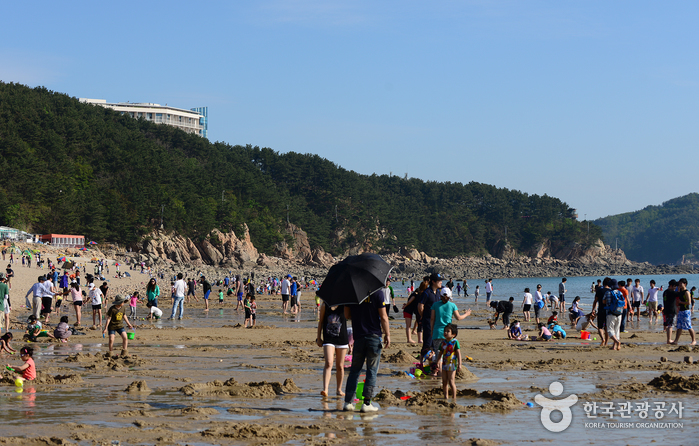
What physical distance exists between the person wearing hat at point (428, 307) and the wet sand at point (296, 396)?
702mm

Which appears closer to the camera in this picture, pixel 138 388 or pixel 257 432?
pixel 257 432

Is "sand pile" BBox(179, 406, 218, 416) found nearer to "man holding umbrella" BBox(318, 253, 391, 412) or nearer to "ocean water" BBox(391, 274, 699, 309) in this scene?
"man holding umbrella" BBox(318, 253, 391, 412)

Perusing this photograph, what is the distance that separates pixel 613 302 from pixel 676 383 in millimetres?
5505

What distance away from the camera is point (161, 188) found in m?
86.6

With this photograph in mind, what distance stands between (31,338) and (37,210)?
6202 centimetres

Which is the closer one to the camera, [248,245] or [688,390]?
[688,390]

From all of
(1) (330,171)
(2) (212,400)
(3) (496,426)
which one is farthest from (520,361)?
(1) (330,171)

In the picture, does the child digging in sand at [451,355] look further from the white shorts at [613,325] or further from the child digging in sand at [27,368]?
the white shorts at [613,325]

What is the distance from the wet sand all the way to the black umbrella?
138 centimetres

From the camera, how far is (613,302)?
1443 cm

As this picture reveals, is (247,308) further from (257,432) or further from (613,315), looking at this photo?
(257,432)

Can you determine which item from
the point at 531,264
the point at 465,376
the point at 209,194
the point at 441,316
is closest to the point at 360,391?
the point at 441,316

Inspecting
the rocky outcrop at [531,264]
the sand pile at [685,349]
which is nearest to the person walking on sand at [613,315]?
the sand pile at [685,349]

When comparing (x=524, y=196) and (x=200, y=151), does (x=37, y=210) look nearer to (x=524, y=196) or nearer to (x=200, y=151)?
(x=200, y=151)
